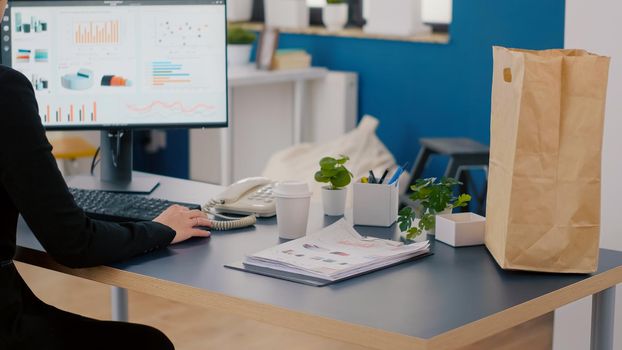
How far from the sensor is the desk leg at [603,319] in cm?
190

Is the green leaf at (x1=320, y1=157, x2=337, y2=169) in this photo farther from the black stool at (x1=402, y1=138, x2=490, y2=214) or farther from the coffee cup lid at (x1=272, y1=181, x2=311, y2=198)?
the black stool at (x1=402, y1=138, x2=490, y2=214)

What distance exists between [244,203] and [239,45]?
2811mm

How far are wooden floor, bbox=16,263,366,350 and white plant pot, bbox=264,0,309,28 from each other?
182cm

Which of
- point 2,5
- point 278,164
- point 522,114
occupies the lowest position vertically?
point 278,164

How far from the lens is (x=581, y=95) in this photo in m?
1.74

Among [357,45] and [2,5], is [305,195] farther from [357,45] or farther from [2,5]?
[357,45]

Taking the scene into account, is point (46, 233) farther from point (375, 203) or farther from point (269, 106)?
point (269, 106)

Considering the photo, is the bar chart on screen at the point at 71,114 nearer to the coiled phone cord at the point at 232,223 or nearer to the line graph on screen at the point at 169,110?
the line graph on screen at the point at 169,110

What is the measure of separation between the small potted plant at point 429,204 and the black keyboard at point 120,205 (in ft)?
1.57

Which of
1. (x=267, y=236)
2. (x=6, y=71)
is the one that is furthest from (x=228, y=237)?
(x=6, y=71)

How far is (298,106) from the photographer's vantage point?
4.92 m

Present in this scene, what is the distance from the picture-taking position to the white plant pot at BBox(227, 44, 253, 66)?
4977 mm

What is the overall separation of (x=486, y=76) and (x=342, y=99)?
2.55ft

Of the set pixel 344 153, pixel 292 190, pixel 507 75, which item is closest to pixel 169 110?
pixel 292 190
